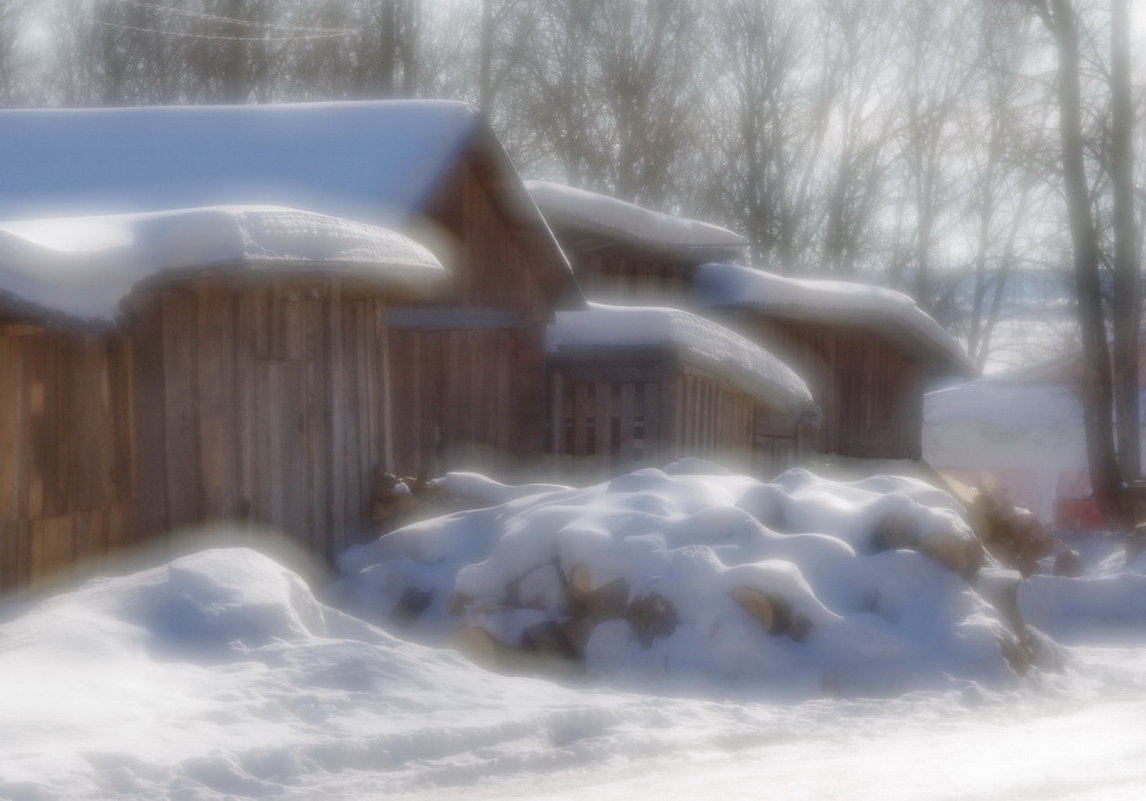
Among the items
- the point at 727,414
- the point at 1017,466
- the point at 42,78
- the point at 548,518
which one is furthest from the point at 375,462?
the point at 42,78

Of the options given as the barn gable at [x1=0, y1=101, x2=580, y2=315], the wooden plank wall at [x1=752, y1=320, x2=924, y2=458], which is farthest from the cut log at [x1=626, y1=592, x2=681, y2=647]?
the wooden plank wall at [x1=752, y1=320, x2=924, y2=458]

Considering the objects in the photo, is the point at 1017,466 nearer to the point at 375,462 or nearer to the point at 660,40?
the point at 660,40

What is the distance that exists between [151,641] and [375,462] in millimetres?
3928

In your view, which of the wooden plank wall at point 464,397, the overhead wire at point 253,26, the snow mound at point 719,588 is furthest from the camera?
the overhead wire at point 253,26

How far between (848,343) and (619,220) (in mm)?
4155

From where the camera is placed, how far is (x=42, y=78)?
34688 mm

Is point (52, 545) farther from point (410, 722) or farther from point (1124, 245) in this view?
point (1124, 245)

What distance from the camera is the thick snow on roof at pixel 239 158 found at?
11688 millimetres

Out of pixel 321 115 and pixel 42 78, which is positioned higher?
pixel 42 78

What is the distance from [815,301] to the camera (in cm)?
1920

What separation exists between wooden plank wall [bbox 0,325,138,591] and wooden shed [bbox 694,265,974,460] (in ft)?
38.6

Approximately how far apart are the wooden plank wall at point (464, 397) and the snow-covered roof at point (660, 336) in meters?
0.32

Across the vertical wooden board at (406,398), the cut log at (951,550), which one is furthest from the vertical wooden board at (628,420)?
the cut log at (951,550)

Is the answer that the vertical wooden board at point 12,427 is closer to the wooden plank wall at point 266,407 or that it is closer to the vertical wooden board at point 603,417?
the wooden plank wall at point 266,407
